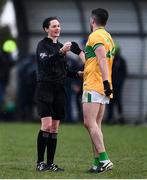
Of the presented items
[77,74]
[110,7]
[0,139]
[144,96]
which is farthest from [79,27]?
[77,74]

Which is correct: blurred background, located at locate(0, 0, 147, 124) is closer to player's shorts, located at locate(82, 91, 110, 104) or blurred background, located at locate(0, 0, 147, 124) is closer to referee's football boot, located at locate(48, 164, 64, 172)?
referee's football boot, located at locate(48, 164, 64, 172)

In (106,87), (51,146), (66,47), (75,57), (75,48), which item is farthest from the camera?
(75,57)

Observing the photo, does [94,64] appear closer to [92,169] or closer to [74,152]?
[92,169]

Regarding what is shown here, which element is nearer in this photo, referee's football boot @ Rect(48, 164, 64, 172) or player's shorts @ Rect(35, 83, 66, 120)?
referee's football boot @ Rect(48, 164, 64, 172)

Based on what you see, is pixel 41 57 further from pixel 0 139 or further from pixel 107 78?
pixel 0 139

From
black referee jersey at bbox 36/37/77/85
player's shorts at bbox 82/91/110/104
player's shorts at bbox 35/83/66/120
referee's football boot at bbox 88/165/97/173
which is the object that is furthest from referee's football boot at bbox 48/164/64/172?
black referee jersey at bbox 36/37/77/85

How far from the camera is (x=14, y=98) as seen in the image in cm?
2417

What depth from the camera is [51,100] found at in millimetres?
11109

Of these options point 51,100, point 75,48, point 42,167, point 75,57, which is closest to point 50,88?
point 51,100

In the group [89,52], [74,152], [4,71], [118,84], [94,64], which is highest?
[89,52]

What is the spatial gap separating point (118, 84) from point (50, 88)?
11.2 meters

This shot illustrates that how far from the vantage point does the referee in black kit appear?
36.1 feet

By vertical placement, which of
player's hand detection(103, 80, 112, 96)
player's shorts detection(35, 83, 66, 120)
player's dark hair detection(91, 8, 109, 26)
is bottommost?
player's shorts detection(35, 83, 66, 120)

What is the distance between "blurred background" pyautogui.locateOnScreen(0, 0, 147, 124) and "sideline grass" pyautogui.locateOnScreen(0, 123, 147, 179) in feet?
7.96
